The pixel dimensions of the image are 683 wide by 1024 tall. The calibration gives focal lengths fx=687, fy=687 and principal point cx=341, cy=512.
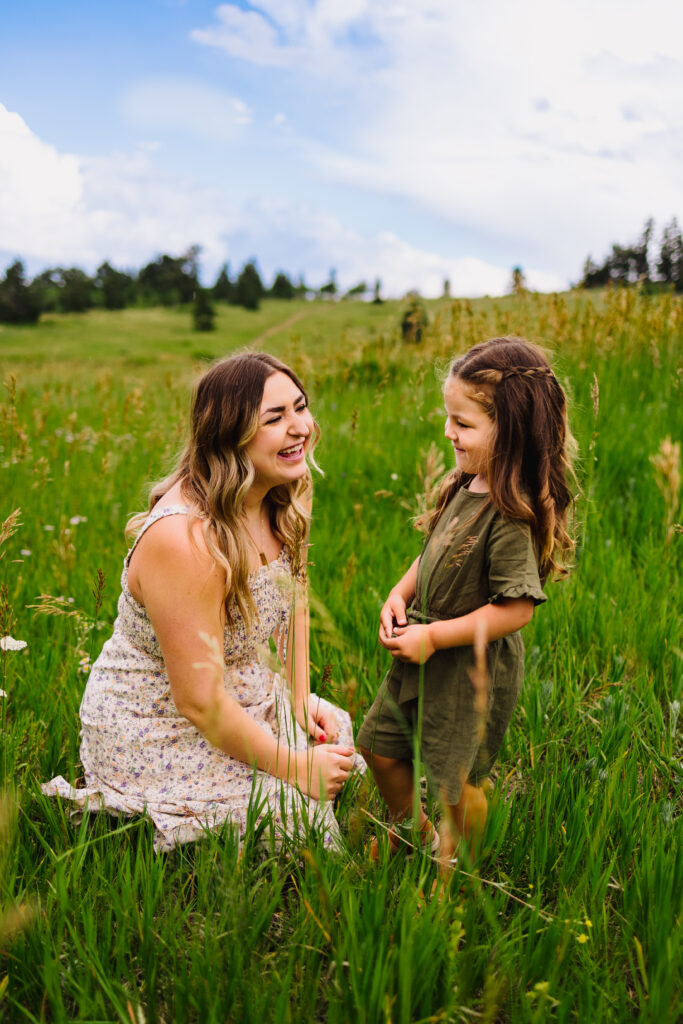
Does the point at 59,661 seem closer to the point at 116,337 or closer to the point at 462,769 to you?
the point at 462,769

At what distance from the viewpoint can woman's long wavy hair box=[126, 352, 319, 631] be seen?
194 cm

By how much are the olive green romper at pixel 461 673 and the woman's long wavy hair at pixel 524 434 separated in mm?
63

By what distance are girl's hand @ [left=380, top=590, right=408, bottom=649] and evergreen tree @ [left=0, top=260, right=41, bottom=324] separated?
164 feet

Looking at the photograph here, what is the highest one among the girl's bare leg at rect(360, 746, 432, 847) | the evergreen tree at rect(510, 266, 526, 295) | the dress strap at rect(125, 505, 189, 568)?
the evergreen tree at rect(510, 266, 526, 295)

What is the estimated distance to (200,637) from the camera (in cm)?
182

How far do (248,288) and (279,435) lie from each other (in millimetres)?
61143

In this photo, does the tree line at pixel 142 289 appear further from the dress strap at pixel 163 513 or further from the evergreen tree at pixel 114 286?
the dress strap at pixel 163 513

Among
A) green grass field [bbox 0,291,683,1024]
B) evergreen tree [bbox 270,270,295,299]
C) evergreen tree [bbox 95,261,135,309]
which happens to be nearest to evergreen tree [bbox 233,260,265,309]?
evergreen tree [bbox 270,270,295,299]

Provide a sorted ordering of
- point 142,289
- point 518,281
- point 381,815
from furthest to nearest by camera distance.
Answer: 1. point 142,289
2. point 518,281
3. point 381,815

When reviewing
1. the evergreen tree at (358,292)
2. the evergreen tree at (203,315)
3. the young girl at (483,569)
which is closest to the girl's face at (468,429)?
the young girl at (483,569)

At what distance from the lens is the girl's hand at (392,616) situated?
5.99 feet

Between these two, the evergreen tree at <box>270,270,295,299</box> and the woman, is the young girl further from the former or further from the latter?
the evergreen tree at <box>270,270,295,299</box>

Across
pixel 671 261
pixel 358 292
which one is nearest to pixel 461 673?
pixel 671 261

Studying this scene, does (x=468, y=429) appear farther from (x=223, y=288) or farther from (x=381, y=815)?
(x=223, y=288)
